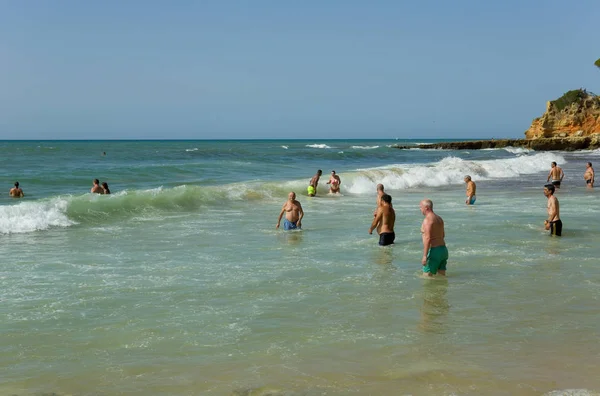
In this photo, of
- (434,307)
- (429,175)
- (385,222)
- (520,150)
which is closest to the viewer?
(434,307)

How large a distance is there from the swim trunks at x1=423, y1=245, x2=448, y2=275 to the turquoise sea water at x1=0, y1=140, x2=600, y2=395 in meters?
0.29

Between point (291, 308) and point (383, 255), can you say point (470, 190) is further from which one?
point (291, 308)

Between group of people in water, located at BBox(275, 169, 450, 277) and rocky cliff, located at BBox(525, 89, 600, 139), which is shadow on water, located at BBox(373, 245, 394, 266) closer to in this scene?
group of people in water, located at BBox(275, 169, 450, 277)

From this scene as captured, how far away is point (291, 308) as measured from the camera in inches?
319

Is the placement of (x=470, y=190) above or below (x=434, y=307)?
above

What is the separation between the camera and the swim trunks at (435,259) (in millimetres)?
9625

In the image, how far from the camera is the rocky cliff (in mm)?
73688

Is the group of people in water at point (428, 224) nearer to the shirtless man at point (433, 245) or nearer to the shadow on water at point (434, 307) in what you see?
the shirtless man at point (433, 245)

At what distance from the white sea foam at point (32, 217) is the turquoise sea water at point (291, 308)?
5 cm

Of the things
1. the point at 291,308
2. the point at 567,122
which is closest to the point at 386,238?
the point at 291,308

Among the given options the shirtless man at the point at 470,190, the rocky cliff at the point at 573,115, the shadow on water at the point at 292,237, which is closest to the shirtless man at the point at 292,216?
the shadow on water at the point at 292,237

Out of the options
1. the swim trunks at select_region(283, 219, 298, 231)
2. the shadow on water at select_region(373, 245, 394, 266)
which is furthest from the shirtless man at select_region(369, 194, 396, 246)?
the swim trunks at select_region(283, 219, 298, 231)

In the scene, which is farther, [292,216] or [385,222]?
[292,216]

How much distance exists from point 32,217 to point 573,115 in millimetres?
70943
